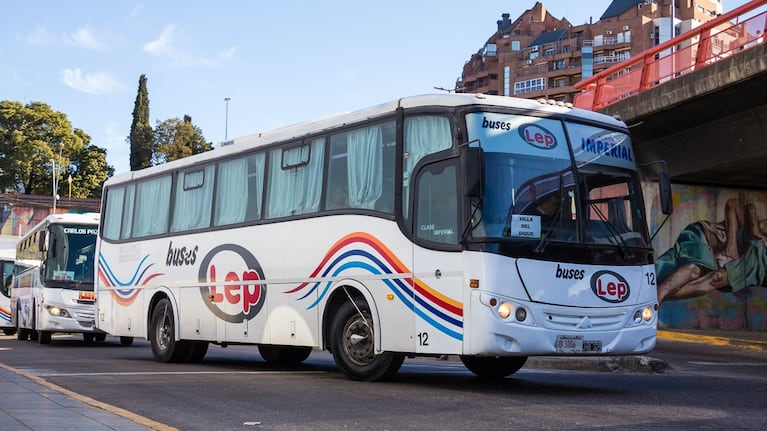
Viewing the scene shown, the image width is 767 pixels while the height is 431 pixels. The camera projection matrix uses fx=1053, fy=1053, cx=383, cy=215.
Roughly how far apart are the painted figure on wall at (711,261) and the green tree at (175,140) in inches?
3658

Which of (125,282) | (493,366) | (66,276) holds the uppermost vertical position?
(66,276)

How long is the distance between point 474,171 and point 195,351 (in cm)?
796

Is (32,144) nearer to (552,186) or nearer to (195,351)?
(195,351)

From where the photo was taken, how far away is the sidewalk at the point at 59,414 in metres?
7.30

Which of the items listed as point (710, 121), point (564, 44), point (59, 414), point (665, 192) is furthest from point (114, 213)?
point (564, 44)

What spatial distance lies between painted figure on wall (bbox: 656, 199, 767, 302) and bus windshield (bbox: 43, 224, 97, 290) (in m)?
14.0

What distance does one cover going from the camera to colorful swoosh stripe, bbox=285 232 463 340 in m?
10.8

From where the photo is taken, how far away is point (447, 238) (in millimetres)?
10898

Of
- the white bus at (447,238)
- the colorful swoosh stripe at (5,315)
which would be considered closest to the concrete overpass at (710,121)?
the white bus at (447,238)

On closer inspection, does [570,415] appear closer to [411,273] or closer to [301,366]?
[411,273]

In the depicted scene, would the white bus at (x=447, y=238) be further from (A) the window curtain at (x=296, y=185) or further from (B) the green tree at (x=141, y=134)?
(B) the green tree at (x=141, y=134)

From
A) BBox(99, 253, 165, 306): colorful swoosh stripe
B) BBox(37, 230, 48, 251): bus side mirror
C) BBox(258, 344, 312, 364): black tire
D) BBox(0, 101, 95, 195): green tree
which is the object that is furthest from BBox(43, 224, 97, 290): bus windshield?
BBox(0, 101, 95, 195): green tree

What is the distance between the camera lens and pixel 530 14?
13388cm

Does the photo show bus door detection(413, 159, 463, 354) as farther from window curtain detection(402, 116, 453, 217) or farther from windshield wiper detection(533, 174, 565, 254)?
windshield wiper detection(533, 174, 565, 254)
